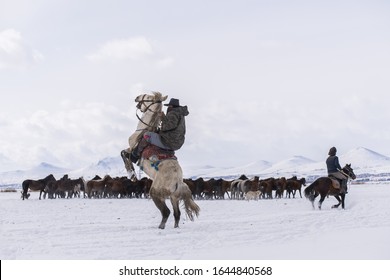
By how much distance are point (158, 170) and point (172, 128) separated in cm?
75

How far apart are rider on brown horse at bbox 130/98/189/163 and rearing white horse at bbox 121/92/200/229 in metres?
0.14

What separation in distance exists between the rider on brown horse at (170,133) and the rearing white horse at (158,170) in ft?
0.45

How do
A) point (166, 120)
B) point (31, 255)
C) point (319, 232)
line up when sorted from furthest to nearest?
1. point (166, 120)
2. point (319, 232)
3. point (31, 255)

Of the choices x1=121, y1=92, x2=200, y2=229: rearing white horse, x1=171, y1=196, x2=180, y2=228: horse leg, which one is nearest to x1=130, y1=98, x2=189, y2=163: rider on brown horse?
x1=121, y1=92, x2=200, y2=229: rearing white horse

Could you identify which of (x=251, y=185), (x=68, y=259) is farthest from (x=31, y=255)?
(x=251, y=185)

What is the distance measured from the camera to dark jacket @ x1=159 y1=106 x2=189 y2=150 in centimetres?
886

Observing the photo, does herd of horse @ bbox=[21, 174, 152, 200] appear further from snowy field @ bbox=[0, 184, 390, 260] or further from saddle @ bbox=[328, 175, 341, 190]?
snowy field @ bbox=[0, 184, 390, 260]

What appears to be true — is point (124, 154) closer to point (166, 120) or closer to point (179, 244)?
point (166, 120)

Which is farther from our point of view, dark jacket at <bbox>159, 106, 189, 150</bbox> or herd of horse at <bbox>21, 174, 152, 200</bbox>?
herd of horse at <bbox>21, 174, 152, 200</bbox>

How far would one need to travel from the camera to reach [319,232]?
27.0 ft

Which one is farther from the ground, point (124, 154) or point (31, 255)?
point (124, 154)
